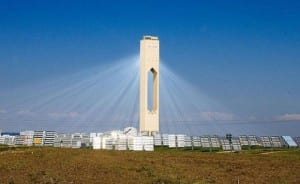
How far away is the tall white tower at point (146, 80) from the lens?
68.9 m

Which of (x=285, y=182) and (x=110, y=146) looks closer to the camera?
(x=285, y=182)

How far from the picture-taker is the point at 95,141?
52000 mm

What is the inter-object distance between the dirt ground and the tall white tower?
33307mm

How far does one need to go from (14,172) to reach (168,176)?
8.72 metres

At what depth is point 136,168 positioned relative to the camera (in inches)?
1083

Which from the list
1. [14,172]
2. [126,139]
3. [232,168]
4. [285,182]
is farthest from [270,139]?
[14,172]

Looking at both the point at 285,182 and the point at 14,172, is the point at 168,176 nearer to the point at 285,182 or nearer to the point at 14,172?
the point at 285,182

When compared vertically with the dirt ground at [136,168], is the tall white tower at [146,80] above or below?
above

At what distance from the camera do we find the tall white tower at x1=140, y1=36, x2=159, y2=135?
6888 cm

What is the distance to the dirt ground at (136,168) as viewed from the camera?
2345cm

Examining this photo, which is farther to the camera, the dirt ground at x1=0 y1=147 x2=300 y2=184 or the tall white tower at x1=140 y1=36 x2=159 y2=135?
the tall white tower at x1=140 y1=36 x2=159 y2=135

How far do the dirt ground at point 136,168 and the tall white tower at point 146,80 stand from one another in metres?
33.3

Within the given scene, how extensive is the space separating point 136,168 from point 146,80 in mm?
42627

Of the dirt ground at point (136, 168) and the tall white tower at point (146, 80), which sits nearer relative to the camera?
the dirt ground at point (136, 168)
